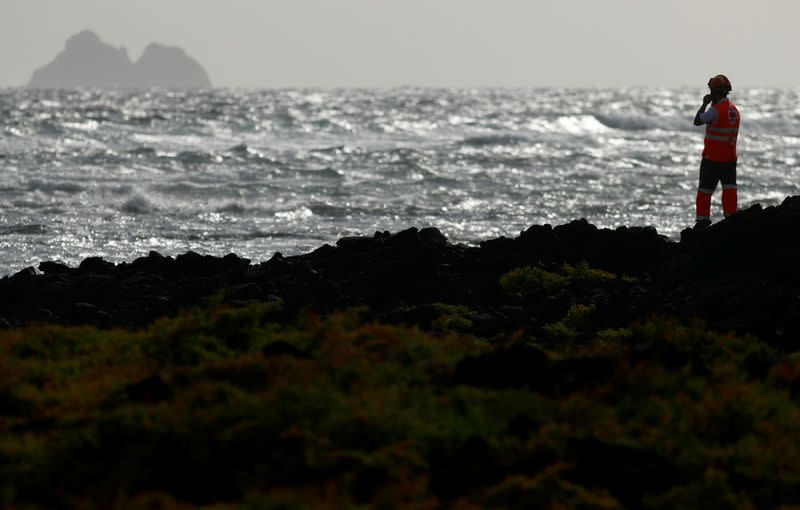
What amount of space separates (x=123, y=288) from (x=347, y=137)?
4120 cm

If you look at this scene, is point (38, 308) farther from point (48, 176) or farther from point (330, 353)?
point (48, 176)

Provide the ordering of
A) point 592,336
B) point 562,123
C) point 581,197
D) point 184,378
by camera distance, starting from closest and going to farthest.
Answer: point 184,378 < point 592,336 < point 581,197 < point 562,123

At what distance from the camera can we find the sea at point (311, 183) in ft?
73.5

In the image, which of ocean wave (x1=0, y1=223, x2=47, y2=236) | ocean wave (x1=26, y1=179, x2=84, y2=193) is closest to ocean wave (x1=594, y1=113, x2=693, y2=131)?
ocean wave (x1=26, y1=179, x2=84, y2=193)

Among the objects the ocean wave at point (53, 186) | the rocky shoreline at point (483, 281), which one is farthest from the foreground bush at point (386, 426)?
the ocean wave at point (53, 186)

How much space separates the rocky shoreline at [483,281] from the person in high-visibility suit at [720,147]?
182cm

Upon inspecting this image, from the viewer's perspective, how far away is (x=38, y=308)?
1349 cm

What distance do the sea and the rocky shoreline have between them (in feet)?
14.6

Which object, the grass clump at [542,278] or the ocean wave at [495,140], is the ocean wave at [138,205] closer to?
the grass clump at [542,278]

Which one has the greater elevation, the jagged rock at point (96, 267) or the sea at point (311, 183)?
the jagged rock at point (96, 267)

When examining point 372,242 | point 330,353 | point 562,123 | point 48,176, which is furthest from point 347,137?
point 330,353

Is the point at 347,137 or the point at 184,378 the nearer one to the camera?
the point at 184,378

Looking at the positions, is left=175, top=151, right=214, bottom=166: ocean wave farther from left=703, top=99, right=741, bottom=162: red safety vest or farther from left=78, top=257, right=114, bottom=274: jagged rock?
left=703, top=99, right=741, bottom=162: red safety vest

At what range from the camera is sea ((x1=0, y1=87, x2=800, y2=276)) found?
22.4 meters
